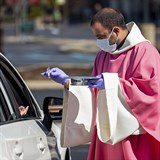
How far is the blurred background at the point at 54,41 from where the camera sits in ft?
78.3

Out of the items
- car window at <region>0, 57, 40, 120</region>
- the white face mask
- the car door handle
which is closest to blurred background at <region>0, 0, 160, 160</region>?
car window at <region>0, 57, 40, 120</region>

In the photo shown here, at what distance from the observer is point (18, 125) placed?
5.21 metres

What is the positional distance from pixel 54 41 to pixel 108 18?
4393 centimetres

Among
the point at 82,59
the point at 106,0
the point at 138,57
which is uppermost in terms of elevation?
the point at 138,57

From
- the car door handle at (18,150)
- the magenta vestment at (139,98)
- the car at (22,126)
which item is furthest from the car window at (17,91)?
the car door handle at (18,150)

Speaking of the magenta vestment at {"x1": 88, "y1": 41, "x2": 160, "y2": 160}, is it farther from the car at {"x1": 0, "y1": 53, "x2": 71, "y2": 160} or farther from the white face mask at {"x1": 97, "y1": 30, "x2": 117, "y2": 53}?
the car at {"x1": 0, "y1": 53, "x2": 71, "y2": 160}

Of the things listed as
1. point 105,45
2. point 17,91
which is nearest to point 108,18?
→ point 105,45

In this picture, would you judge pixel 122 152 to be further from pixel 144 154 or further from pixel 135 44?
pixel 135 44

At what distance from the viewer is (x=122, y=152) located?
18.5ft

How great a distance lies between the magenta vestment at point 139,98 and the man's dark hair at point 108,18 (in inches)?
8.0

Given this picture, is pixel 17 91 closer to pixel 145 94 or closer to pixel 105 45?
pixel 105 45

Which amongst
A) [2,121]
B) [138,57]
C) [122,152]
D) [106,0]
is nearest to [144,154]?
[122,152]

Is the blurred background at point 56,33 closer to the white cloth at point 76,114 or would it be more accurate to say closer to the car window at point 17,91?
the car window at point 17,91

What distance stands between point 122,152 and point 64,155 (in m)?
0.63
